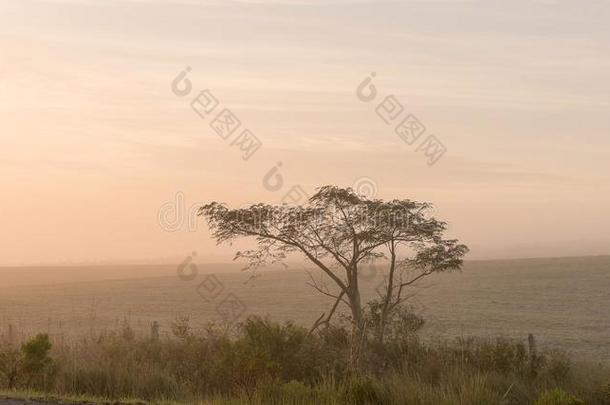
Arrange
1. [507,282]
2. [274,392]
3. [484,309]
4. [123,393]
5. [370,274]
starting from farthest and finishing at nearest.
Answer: [507,282] < [484,309] < [370,274] < [123,393] < [274,392]

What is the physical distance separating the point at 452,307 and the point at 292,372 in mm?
44492

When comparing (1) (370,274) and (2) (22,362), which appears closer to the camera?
(2) (22,362)

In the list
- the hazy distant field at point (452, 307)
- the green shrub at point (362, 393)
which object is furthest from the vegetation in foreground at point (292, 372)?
the hazy distant field at point (452, 307)

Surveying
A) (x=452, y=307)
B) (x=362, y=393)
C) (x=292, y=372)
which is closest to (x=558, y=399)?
(x=362, y=393)

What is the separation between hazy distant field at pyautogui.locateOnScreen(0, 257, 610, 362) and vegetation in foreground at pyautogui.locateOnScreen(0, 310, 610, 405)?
1039cm

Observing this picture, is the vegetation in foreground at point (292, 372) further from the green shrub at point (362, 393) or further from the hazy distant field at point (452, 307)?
the hazy distant field at point (452, 307)

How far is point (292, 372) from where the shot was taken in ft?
58.3

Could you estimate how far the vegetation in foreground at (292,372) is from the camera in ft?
47.8

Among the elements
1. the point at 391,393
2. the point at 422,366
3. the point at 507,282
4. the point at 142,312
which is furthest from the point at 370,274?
the point at 507,282

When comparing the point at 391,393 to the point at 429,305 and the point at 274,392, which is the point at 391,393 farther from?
the point at 429,305

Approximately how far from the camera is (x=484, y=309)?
58781 mm

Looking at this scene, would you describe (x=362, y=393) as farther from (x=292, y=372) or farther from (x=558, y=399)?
(x=292, y=372)

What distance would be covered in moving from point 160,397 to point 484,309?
153ft

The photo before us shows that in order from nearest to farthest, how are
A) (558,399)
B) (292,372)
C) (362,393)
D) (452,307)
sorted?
(558,399) < (362,393) < (292,372) < (452,307)
